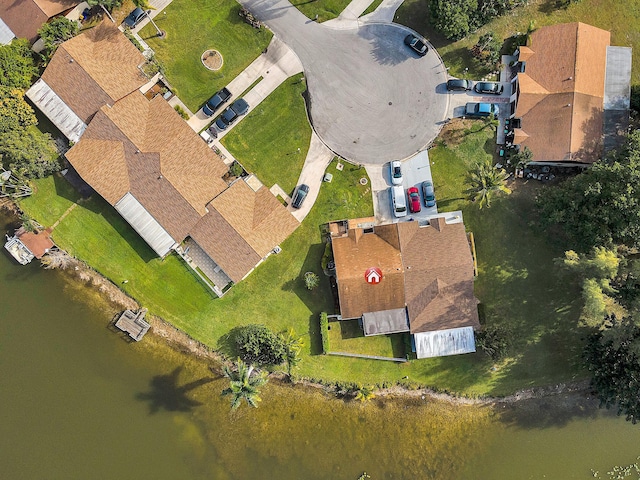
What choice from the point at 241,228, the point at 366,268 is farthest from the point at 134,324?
the point at 366,268

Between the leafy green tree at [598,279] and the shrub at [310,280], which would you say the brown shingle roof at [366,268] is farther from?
the leafy green tree at [598,279]

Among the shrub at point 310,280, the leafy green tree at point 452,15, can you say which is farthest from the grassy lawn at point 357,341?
the leafy green tree at point 452,15

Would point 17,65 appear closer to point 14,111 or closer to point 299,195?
point 14,111

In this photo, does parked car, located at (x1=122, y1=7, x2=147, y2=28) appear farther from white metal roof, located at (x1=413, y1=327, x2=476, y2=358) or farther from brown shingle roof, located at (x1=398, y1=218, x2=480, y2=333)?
white metal roof, located at (x1=413, y1=327, x2=476, y2=358)

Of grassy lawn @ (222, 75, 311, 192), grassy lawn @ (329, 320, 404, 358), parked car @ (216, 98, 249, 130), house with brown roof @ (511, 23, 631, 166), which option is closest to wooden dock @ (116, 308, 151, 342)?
grassy lawn @ (222, 75, 311, 192)

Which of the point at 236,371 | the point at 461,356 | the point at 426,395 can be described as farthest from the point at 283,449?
the point at 461,356

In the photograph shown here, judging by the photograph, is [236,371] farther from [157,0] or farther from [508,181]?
[157,0]
